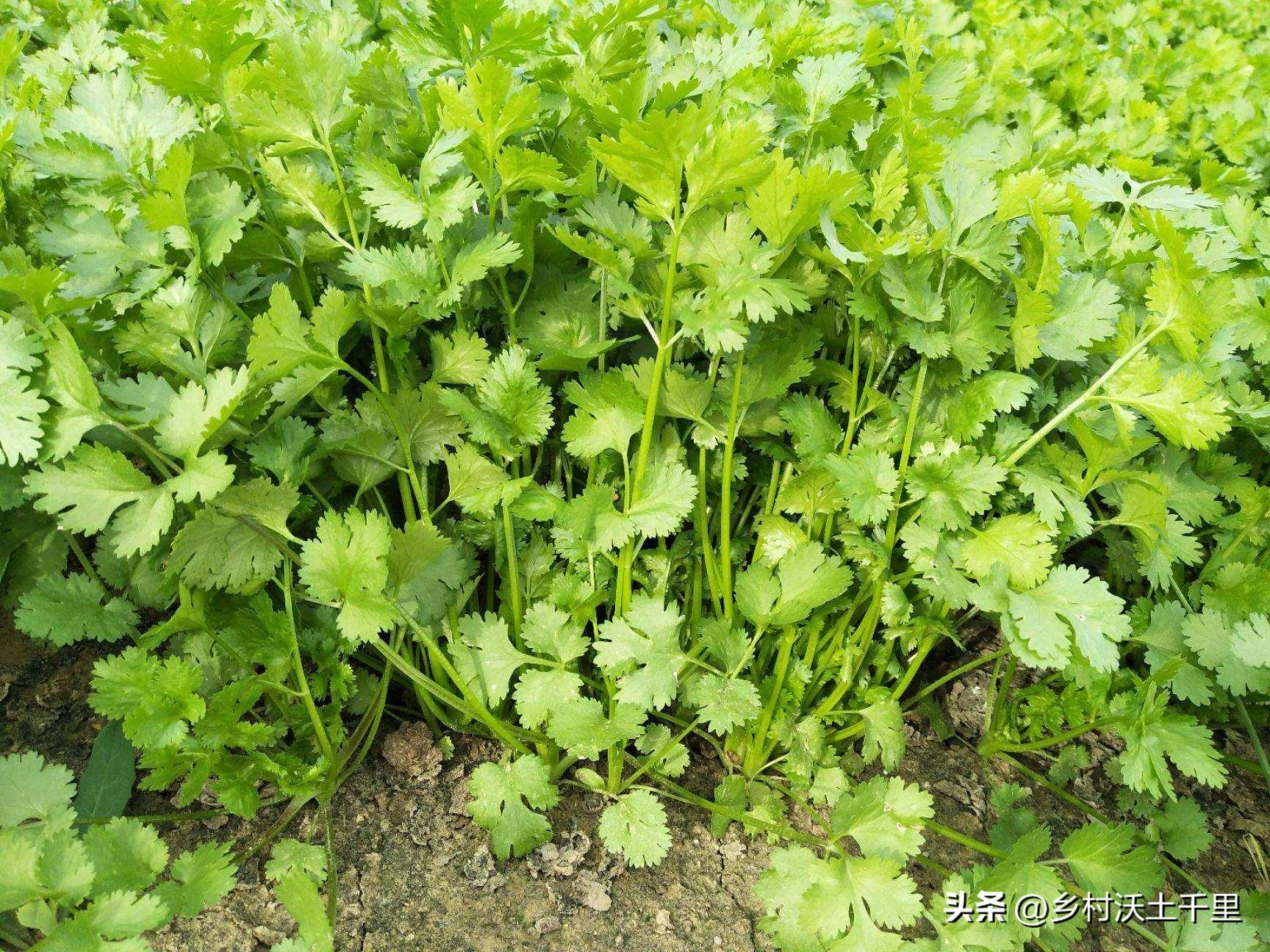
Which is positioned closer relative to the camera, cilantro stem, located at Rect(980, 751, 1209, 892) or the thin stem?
the thin stem

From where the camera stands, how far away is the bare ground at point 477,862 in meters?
1.27

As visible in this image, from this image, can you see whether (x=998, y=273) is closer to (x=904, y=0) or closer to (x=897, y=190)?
(x=897, y=190)

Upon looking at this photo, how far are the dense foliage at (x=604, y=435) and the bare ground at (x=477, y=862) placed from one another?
0.23ft

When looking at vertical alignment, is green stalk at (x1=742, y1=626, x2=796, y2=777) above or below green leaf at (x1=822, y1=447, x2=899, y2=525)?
below

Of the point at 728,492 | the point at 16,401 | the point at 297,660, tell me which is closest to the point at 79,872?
the point at 297,660

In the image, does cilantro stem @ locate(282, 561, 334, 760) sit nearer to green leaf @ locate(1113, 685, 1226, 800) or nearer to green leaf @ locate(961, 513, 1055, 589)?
green leaf @ locate(961, 513, 1055, 589)

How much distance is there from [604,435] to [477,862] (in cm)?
69

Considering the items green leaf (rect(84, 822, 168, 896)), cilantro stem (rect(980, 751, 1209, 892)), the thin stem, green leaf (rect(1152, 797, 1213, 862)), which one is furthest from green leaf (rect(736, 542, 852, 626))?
green leaf (rect(84, 822, 168, 896))

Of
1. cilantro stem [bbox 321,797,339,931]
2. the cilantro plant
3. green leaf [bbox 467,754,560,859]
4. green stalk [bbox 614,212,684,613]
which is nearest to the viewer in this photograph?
the cilantro plant

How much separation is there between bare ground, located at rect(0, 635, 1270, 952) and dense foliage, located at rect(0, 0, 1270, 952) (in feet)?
0.23

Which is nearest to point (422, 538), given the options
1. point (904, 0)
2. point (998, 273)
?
point (998, 273)

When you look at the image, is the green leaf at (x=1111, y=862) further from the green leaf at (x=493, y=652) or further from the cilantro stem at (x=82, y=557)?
the cilantro stem at (x=82, y=557)

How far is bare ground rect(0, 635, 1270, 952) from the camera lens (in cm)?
127

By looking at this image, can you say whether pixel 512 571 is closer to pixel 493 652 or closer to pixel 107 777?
pixel 493 652
